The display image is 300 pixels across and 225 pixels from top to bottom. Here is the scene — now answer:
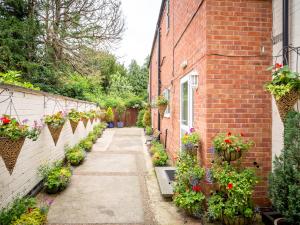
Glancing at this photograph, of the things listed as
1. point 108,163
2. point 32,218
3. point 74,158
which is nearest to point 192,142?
point 32,218

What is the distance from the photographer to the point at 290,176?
3.41 meters

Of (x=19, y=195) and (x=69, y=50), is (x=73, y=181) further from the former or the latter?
(x=69, y=50)

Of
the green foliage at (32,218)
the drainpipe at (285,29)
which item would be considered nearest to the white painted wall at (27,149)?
the green foliage at (32,218)

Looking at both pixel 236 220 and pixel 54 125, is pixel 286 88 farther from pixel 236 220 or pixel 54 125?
pixel 54 125

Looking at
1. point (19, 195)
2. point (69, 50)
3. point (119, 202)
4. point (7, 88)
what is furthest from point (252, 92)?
point (69, 50)

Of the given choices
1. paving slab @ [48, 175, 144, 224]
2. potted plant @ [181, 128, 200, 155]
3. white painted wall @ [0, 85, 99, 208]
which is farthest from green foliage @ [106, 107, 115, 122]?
potted plant @ [181, 128, 200, 155]

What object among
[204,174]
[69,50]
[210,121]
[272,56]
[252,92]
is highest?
[69,50]

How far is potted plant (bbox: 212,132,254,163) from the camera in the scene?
4.09m

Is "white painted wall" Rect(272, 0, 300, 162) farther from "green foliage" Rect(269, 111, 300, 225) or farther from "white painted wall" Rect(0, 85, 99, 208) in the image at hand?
"white painted wall" Rect(0, 85, 99, 208)

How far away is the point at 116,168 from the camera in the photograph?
8.16m

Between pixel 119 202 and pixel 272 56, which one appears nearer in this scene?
pixel 272 56

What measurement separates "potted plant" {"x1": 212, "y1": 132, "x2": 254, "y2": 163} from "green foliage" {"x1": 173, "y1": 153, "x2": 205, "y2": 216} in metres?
0.59

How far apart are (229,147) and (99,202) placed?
2790 mm

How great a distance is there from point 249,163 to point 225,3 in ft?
9.06
